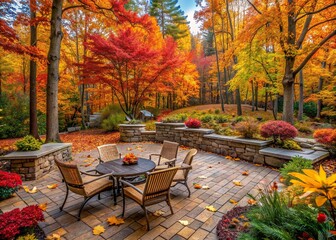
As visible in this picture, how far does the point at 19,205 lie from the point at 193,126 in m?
5.16

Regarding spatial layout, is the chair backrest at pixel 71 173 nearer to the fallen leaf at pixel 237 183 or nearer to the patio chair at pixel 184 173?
the patio chair at pixel 184 173

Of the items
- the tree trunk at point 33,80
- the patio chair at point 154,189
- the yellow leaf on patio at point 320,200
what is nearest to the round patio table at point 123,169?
the patio chair at point 154,189

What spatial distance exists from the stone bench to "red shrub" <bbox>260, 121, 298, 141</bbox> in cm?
40

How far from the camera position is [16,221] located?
1.86m

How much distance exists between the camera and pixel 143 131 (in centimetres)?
791

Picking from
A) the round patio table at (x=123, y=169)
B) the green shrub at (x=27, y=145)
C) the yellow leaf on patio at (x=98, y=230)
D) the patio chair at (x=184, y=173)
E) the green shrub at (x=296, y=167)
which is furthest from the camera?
the green shrub at (x=27, y=145)

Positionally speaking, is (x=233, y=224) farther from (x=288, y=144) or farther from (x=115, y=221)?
(x=288, y=144)

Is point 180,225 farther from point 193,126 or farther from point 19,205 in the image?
point 193,126

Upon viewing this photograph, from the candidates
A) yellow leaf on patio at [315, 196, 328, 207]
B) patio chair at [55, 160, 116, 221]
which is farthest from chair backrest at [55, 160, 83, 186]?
yellow leaf on patio at [315, 196, 328, 207]

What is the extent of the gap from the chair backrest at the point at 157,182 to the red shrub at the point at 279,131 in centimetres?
364

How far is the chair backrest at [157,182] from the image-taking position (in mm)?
2268

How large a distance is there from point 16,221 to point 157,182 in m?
1.52

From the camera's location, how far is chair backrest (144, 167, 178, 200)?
227 centimetres

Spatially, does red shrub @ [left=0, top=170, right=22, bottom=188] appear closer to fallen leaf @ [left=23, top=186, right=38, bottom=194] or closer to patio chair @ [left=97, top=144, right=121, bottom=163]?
fallen leaf @ [left=23, top=186, right=38, bottom=194]
